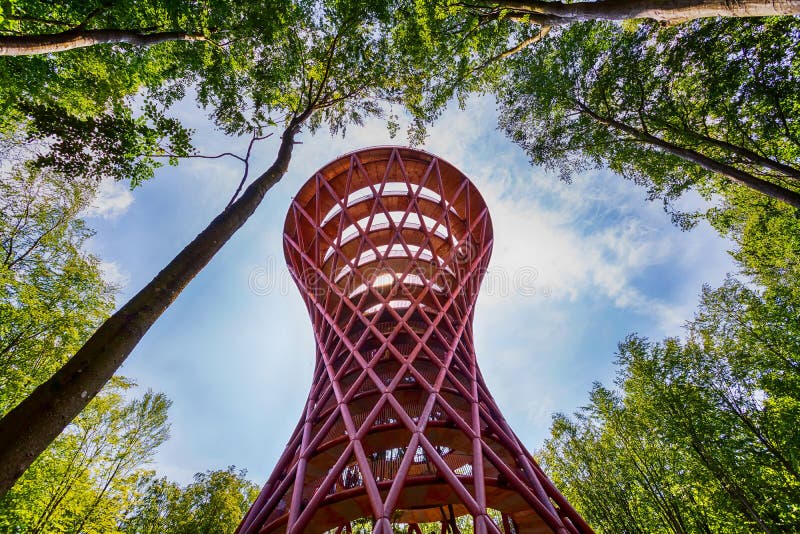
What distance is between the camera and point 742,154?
29.2 feet

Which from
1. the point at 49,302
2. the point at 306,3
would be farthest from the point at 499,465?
the point at 49,302

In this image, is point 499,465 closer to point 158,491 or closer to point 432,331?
point 432,331

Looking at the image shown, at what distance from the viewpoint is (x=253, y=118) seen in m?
7.91

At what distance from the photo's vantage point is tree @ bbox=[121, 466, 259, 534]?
1369cm

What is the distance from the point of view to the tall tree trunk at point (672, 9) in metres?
3.94

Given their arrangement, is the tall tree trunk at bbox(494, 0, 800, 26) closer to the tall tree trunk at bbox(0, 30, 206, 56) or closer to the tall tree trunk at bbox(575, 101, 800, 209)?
the tall tree trunk at bbox(575, 101, 800, 209)

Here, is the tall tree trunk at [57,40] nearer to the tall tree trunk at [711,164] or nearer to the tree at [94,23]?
the tree at [94,23]

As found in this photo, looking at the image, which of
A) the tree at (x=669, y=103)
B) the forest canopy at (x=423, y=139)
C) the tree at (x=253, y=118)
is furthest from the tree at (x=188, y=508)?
the tree at (x=669, y=103)

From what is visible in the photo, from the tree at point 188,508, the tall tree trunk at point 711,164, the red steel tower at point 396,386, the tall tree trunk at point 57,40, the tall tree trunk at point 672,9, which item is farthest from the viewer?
the tree at point 188,508

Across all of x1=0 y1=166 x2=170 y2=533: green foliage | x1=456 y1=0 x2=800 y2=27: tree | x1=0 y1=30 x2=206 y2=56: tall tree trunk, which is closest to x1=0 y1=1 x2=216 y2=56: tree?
x1=0 y1=30 x2=206 y2=56: tall tree trunk

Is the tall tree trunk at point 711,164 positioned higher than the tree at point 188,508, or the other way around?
the tall tree trunk at point 711,164

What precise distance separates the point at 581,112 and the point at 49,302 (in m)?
17.2

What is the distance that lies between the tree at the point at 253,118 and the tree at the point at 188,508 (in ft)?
49.1

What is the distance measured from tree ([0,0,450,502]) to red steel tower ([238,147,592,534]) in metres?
2.89
